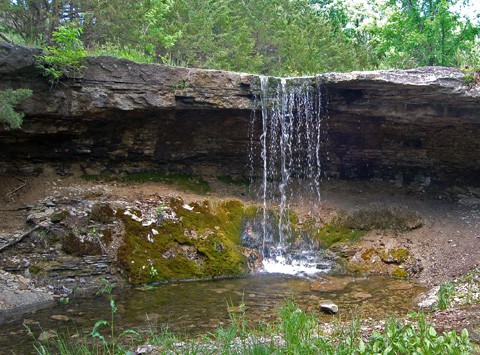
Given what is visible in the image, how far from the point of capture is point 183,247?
7.99 metres

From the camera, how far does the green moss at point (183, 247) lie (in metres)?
7.50

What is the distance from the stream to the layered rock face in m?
3.24

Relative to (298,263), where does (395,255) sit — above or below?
above

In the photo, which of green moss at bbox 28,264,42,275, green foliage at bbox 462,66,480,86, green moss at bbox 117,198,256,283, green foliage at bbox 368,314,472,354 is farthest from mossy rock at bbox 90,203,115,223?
green foliage at bbox 462,66,480,86

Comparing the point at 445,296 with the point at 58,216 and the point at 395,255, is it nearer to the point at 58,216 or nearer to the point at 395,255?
the point at 395,255

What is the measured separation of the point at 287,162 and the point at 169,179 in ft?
8.50

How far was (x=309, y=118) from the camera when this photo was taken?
920 centimetres

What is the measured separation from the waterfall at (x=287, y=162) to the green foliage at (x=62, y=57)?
10.7ft

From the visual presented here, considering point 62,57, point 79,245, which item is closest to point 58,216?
point 79,245

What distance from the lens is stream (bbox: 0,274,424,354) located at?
5.18m

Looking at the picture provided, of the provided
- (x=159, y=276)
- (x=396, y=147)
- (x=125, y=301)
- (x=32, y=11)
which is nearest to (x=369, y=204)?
(x=396, y=147)

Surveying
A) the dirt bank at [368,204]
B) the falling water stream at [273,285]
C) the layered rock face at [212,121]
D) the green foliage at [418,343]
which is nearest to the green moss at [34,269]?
the dirt bank at [368,204]

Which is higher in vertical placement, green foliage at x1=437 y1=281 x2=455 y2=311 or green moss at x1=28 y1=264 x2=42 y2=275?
green foliage at x1=437 y1=281 x2=455 y2=311

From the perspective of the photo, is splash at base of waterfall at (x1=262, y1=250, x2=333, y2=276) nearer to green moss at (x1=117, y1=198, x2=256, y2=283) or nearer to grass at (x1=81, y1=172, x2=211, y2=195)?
green moss at (x1=117, y1=198, x2=256, y2=283)
